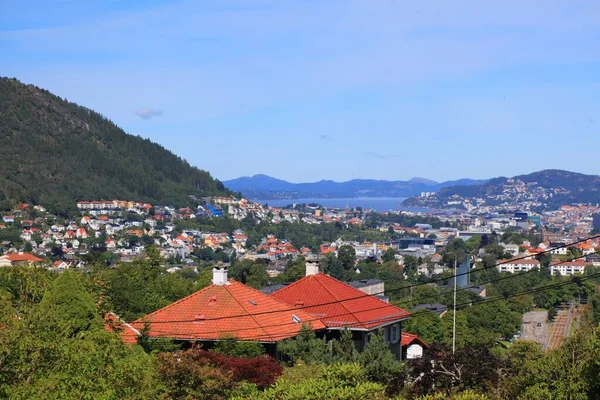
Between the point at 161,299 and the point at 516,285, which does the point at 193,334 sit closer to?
the point at 161,299

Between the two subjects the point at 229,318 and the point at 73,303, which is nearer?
the point at 73,303

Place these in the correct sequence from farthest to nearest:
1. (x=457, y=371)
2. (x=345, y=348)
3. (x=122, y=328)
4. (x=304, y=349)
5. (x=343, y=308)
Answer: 1. (x=343, y=308)
2. (x=345, y=348)
3. (x=304, y=349)
4. (x=122, y=328)
5. (x=457, y=371)

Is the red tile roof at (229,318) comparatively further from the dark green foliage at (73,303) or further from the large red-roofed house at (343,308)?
the dark green foliage at (73,303)

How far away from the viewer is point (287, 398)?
1153cm

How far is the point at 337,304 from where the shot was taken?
2405 centimetres

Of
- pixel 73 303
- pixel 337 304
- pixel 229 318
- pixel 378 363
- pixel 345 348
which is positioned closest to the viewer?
pixel 73 303

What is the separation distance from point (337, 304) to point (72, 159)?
432 ft

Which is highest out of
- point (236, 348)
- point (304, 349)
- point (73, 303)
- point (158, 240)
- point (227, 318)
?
point (73, 303)

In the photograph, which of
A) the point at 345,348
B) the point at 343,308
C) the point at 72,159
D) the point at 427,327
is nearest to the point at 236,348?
the point at 345,348

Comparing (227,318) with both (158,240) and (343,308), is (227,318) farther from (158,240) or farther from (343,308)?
(158,240)

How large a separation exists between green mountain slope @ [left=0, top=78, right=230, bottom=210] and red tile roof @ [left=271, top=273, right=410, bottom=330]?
109 metres

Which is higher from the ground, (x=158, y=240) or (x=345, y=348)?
(x=345, y=348)

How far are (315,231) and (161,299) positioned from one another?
155907mm

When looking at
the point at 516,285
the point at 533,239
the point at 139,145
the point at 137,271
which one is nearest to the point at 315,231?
the point at 139,145
